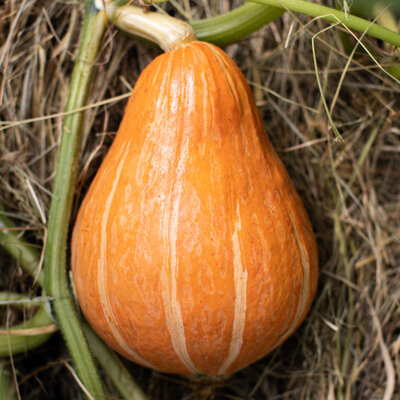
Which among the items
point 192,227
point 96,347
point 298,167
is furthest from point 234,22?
point 96,347

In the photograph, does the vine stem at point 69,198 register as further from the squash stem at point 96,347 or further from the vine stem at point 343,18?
the vine stem at point 343,18

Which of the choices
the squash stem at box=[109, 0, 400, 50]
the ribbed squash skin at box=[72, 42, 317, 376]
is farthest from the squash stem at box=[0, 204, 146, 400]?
the squash stem at box=[109, 0, 400, 50]

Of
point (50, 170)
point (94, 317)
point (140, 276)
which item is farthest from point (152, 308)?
point (50, 170)

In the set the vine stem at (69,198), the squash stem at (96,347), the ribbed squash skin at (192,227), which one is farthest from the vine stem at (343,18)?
the squash stem at (96,347)

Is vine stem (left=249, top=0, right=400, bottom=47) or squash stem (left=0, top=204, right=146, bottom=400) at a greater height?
vine stem (left=249, top=0, right=400, bottom=47)

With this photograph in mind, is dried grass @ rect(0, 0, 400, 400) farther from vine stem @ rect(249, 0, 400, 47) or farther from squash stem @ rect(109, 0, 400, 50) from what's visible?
vine stem @ rect(249, 0, 400, 47)

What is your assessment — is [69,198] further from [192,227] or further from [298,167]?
[298,167]
